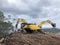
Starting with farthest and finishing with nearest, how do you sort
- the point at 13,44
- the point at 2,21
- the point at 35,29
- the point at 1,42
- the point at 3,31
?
the point at 2,21 < the point at 3,31 < the point at 35,29 < the point at 1,42 < the point at 13,44

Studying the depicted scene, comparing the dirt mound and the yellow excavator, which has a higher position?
the yellow excavator

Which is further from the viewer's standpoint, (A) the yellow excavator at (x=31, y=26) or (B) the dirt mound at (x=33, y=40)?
(A) the yellow excavator at (x=31, y=26)

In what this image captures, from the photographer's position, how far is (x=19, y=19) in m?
47.6

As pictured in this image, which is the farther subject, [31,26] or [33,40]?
[31,26]

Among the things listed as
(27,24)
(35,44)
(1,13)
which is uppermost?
(1,13)

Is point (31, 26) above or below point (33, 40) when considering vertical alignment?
above

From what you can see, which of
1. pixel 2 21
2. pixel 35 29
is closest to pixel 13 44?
pixel 35 29

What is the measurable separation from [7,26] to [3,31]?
462cm

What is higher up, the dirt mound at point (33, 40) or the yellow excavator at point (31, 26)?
the yellow excavator at point (31, 26)

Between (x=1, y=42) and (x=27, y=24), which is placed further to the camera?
(x=27, y=24)

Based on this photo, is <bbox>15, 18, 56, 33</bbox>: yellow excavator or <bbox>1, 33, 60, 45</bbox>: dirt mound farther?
<bbox>15, 18, 56, 33</bbox>: yellow excavator

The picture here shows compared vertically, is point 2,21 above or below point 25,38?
above

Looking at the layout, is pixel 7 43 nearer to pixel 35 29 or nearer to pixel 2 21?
pixel 35 29

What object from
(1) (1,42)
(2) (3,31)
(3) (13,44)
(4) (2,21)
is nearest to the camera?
(3) (13,44)
